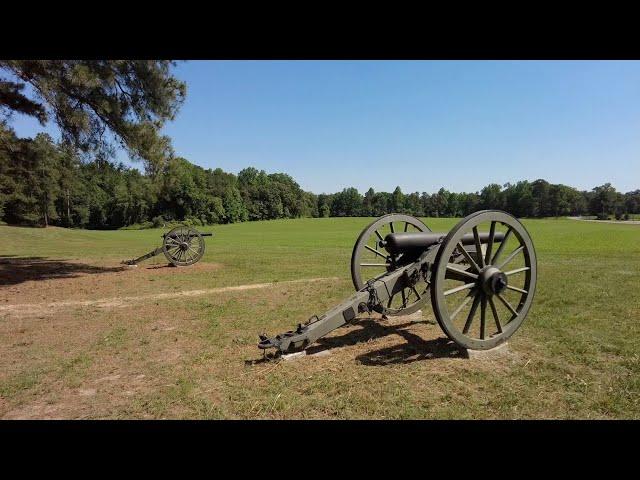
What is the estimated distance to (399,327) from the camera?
629 centimetres

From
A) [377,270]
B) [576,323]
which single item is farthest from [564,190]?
[576,323]

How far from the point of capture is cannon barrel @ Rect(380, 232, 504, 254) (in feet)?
17.2

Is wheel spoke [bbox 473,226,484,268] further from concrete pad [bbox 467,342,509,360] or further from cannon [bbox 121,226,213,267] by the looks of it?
cannon [bbox 121,226,213,267]

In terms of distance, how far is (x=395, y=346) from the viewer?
540 cm

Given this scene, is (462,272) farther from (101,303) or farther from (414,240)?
(101,303)

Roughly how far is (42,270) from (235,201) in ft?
219

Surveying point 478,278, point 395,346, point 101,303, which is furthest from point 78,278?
point 478,278

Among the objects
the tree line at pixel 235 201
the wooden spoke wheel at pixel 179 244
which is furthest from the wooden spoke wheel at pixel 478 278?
the tree line at pixel 235 201

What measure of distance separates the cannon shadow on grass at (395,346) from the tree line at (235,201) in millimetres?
35863

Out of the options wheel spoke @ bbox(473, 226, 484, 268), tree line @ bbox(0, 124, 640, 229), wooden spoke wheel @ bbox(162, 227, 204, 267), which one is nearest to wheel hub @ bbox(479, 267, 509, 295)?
wheel spoke @ bbox(473, 226, 484, 268)
